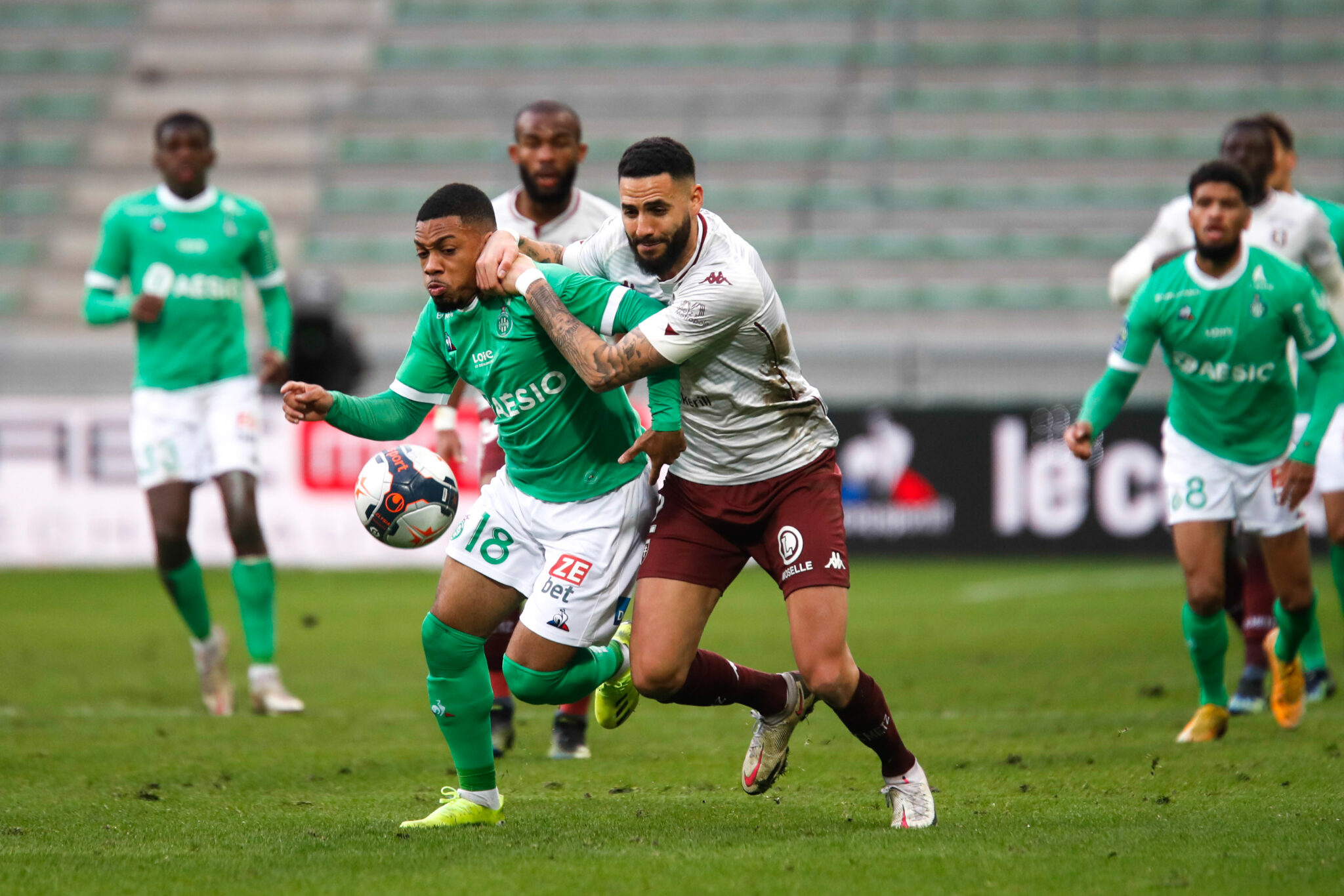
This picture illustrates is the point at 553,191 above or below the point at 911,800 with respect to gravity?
above

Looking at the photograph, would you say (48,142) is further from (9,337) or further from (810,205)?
(810,205)

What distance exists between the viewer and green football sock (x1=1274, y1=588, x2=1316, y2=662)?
7.16 meters

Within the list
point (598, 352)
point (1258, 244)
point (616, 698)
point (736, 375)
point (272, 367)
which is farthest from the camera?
point (272, 367)

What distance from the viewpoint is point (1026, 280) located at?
20125 millimetres

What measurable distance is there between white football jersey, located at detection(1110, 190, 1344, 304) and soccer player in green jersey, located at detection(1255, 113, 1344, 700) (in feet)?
0.43

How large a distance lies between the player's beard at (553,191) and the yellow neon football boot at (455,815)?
2.97 metres

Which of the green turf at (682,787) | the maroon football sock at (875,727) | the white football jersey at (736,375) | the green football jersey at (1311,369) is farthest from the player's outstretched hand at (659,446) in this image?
the green football jersey at (1311,369)

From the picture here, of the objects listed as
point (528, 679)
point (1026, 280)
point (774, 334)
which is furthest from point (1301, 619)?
point (1026, 280)

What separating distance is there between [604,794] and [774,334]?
1.81 metres

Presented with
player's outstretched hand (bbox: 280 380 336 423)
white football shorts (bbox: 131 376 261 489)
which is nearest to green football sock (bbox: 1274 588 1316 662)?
player's outstretched hand (bbox: 280 380 336 423)

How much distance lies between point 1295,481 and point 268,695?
195 inches

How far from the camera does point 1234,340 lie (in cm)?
676

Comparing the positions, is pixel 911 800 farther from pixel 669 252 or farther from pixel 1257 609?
pixel 1257 609

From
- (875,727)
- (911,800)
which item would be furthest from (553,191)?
(911,800)
